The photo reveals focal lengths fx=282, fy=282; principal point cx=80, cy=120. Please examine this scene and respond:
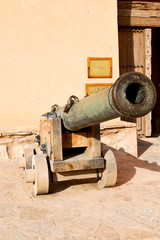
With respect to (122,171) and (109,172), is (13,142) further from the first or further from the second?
(109,172)

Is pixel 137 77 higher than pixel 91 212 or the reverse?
higher

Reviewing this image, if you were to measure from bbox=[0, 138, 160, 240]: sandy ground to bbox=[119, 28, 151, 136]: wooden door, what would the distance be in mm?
3623

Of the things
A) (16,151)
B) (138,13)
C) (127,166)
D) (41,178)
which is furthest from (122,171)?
(138,13)

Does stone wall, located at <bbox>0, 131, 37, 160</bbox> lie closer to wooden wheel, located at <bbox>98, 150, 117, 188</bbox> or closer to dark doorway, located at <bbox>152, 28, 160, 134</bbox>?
wooden wheel, located at <bbox>98, 150, 117, 188</bbox>

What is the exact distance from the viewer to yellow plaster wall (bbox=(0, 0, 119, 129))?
17.5 feet

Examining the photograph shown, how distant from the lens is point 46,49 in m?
5.48

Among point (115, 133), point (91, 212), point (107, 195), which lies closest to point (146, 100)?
point (91, 212)

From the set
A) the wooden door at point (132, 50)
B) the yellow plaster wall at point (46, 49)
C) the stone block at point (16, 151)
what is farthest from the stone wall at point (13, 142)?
the wooden door at point (132, 50)

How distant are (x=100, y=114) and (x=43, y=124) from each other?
167 cm

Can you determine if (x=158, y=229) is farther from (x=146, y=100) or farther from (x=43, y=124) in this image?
(x=43, y=124)

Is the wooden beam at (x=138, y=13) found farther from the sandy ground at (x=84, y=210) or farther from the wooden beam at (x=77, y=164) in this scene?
the wooden beam at (x=77, y=164)

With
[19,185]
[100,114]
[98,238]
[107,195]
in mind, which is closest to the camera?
[98,238]

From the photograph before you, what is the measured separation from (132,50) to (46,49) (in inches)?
101

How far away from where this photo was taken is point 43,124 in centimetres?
390
